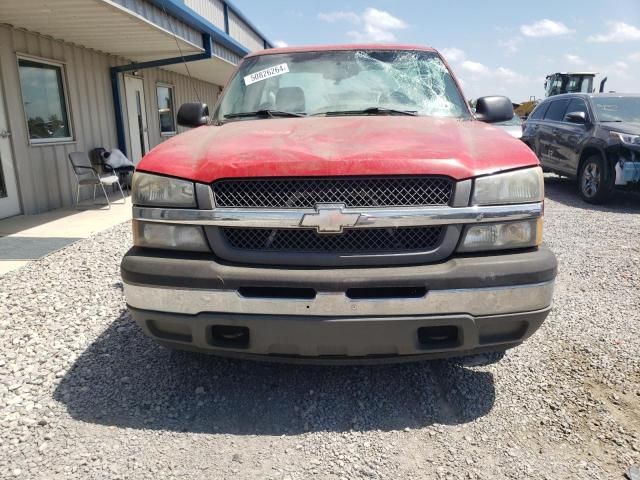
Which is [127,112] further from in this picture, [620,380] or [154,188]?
[620,380]

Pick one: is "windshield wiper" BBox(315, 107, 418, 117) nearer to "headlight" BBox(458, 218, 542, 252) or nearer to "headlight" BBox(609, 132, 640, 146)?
"headlight" BBox(458, 218, 542, 252)

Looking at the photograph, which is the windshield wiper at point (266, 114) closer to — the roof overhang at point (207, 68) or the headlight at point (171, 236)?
the headlight at point (171, 236)

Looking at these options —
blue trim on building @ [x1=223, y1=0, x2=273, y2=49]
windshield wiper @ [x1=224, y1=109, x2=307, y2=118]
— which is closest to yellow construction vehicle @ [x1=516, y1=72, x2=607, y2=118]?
blue trim on building @ [x1=223, y1=0, x2=273, y2=49]

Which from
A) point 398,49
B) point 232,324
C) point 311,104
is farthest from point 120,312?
point 398,49

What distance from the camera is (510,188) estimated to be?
7.48ft

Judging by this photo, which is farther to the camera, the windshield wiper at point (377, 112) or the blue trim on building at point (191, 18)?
the blue trim on building at point (191, 18)

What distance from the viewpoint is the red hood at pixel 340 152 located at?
2217mm

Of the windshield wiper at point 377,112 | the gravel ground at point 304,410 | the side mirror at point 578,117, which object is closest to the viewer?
the gravel ground at point 304,410

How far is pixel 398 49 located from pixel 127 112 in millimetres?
8413

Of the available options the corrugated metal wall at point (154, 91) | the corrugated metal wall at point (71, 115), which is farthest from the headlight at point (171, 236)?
the corrugated metal wall at point (154, 91)

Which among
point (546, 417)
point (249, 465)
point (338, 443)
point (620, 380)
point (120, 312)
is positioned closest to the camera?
point (249, 465)

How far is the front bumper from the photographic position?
2148mm

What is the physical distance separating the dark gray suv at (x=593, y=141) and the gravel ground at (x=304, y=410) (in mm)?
5086

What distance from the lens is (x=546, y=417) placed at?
8.04 feet
